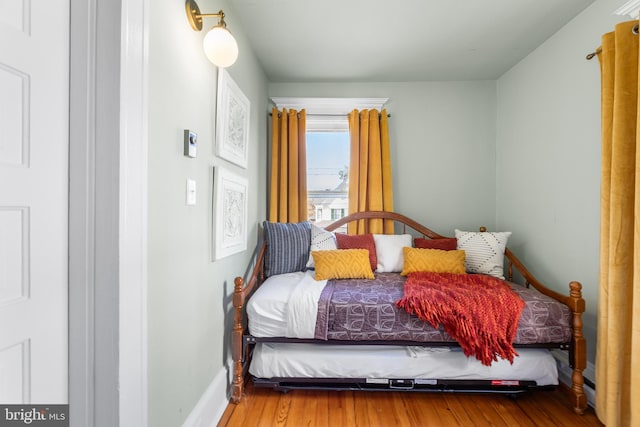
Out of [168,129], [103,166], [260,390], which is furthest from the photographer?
[260,390]

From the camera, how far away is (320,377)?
184 cm

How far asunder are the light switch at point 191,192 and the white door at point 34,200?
50cm

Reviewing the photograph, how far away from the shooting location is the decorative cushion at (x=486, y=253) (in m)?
2.45

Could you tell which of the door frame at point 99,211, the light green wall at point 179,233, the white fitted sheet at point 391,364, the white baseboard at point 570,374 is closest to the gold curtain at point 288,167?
the light green wall at point 179,233

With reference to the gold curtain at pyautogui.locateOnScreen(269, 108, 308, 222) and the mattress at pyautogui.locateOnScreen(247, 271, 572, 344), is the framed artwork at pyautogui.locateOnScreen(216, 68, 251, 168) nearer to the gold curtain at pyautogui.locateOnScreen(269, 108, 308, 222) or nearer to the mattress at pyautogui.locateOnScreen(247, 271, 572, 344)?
the gold curtain at pyautogui.locateOnScreen(269, 108, 308, 222)

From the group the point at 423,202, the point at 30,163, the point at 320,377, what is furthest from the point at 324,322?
the point at 423,202

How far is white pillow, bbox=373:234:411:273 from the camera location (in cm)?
263

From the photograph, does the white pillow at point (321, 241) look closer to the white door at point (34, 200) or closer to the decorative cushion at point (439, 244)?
the decorative cushion at point (439, 244)

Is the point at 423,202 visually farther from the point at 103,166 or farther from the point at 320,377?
the point at 103,166

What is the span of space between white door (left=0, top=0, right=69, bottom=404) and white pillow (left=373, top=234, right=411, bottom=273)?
7.33ft

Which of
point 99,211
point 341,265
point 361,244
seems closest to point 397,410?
point 341,265

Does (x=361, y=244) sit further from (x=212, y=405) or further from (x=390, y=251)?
(x=212, y=405)

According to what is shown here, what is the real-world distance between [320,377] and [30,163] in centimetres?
177

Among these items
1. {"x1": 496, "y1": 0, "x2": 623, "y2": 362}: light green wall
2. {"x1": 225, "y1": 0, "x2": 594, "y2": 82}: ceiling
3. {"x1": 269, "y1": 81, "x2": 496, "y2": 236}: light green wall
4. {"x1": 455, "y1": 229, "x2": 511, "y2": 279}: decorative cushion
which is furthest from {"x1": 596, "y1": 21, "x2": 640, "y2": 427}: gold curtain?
{"x1": 269, "y1": 81, "x2": 496, "y2": 236}: light green wall
